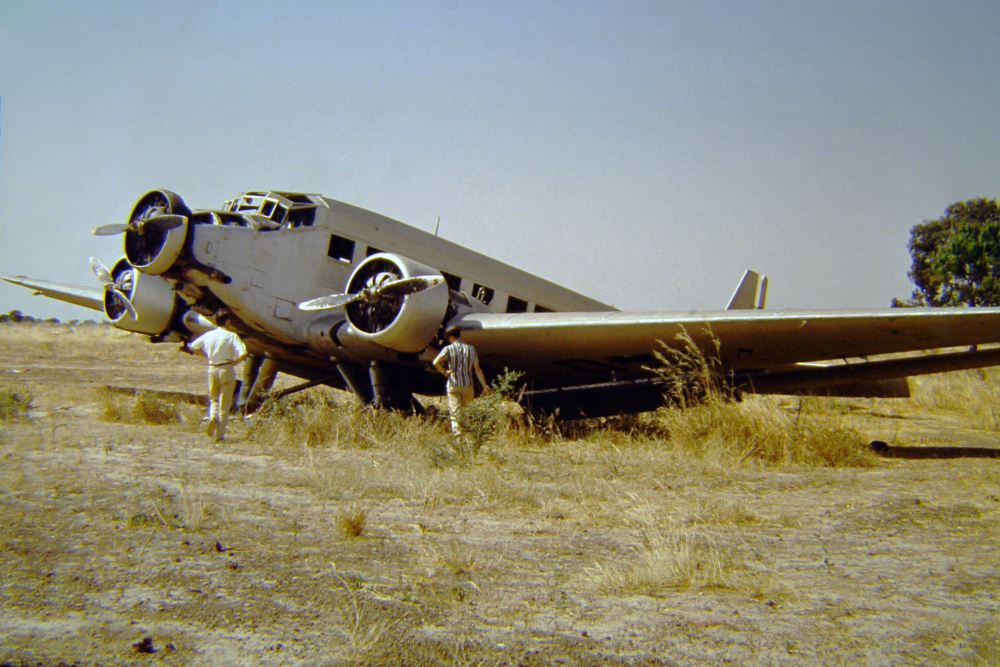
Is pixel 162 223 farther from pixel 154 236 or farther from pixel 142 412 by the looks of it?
pixel 142 412

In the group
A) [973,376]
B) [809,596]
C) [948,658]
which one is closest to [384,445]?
[809,596]

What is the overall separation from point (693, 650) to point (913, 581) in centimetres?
149

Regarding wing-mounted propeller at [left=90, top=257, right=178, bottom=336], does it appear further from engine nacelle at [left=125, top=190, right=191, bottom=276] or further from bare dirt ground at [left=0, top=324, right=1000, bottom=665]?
bare dirt ground at [left=0, top=324, right=1000, bottom=665]

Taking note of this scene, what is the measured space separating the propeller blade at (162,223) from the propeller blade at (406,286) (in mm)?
2675

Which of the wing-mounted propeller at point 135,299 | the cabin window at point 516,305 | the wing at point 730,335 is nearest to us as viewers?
the wing at point 730,335

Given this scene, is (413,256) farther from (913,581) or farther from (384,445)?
(913,581)

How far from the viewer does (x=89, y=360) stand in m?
20.5

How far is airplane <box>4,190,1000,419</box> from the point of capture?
7152 mm

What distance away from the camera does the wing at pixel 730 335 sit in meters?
6.43

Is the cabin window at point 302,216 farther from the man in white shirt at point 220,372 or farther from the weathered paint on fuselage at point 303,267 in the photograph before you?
the man in white shirt at point 220,372

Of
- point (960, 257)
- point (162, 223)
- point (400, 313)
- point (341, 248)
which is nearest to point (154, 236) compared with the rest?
point (162, 223)

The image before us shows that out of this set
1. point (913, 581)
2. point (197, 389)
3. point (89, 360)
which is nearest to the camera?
point (913, 581)

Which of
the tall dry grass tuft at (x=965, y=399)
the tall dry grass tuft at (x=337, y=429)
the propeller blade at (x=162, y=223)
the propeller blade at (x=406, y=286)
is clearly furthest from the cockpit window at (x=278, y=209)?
the tall dry grass tuft at (x=965, y=399)

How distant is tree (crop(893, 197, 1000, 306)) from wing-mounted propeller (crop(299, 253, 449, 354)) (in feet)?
97.2
